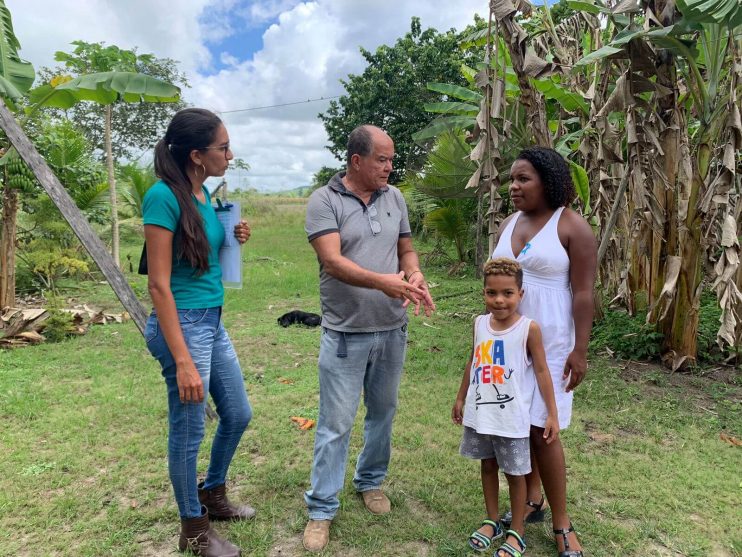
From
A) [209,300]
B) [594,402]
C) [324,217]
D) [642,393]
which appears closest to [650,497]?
[594,402]

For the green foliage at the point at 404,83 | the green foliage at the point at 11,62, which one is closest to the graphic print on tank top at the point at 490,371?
the green foliage at the point at 11,62

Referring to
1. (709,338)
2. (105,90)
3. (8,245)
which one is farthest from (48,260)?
(709,338)

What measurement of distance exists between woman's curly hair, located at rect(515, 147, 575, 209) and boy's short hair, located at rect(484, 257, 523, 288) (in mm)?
317

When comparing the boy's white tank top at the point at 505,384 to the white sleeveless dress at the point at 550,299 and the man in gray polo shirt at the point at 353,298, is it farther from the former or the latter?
the man in gray polo shirt at the point at 353,298

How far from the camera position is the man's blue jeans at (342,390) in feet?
8.08

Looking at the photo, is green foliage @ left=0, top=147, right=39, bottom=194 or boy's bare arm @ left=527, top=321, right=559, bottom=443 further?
green foliage @ left=0, top=147, right=39, bottom=194

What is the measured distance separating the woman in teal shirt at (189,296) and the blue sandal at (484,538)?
1.06 meters

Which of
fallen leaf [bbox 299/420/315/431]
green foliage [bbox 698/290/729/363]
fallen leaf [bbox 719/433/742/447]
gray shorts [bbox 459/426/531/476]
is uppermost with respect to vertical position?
gray shorts [bbox 459/426/531/476]

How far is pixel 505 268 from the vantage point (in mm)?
2270

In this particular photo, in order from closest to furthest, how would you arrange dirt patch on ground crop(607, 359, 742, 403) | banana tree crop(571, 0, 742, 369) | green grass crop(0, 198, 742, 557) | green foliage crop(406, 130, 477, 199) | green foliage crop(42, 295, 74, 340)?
green grass crop(0, 198, 742, 557) < banana tree crop(571, 0, 742, 369) < dirt patch on ground crop(607, 359, 742, 403) < green foliage crop(42, 295, 74, 340) < green foliage crop(406, 130, 477, 199)

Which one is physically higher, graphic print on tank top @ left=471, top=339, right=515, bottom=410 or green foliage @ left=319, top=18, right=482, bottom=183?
green foliage @ left=319, top=18, right=482, bottom=183

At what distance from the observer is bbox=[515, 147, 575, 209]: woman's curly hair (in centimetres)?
230

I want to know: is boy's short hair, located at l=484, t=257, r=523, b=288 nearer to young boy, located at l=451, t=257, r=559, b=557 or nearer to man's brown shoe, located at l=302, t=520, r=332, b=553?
young boy, located at l=451, t=257, r=559, b=557

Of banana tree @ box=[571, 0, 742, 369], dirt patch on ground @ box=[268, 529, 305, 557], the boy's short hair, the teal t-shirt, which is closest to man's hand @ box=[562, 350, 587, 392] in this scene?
the boy's short hair
